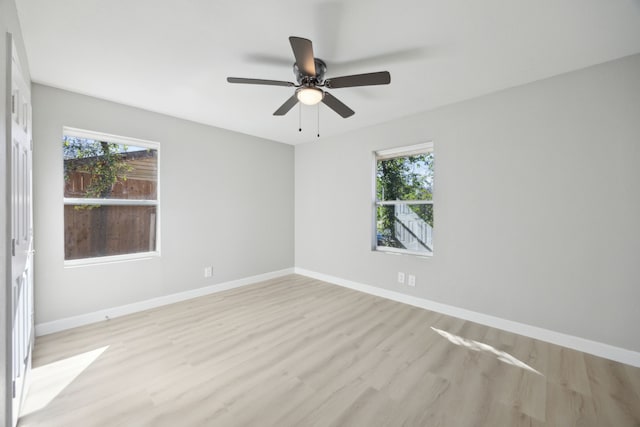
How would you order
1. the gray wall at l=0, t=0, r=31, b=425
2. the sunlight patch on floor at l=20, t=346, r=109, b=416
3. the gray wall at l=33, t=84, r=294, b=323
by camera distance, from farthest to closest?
the gray wall at l=33, t=84, r=294, b=323
the sunlight patch on floor at l=20, t=346, r=109, b=416
the gray wall at l=0, t=0, r=31, b=425

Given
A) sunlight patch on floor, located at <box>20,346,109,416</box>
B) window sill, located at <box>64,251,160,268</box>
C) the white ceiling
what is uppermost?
the white ceiling

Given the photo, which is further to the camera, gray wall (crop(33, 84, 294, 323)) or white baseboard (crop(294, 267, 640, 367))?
gray wall (crop(33, 84, 294, 323))

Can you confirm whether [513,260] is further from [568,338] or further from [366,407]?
[366,407]

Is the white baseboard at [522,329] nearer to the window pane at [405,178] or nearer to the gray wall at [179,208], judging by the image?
the window pane at [405,178]

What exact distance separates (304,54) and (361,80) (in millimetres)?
489

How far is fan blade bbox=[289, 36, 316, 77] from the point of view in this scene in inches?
63.6

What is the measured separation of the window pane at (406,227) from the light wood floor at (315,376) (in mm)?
981

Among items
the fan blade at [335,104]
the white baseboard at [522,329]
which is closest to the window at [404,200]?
the white baseboard at [522,329]

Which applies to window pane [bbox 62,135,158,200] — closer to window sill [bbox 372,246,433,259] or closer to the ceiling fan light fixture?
the ceiling fan light fixture

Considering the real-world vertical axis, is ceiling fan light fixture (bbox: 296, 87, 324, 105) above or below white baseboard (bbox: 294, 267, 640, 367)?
above

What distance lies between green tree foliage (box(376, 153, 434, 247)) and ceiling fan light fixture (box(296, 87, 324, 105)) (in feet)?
6.19

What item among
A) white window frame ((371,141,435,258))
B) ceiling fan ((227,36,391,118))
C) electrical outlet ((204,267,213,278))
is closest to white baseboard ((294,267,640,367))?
white window frame ((371,141,435,258))

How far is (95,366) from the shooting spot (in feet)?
6.91

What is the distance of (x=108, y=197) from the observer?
310 cm
